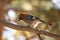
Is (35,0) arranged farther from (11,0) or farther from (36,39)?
(36,39)

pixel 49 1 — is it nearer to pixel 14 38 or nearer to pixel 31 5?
pixel 31 5

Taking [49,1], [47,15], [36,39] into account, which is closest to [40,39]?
[36,39]

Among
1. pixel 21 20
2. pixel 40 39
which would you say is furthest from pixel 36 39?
pixel 21 20

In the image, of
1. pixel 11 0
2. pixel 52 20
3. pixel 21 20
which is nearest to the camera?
pixel 21 20

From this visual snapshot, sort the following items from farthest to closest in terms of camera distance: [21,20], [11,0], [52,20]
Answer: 1. [11,0]
2. [52,20]
3. [21,20]

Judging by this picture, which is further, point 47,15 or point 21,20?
point 47,15

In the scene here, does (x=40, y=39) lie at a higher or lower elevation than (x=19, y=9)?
lower
